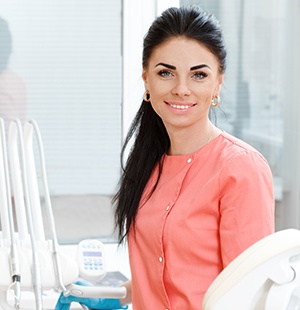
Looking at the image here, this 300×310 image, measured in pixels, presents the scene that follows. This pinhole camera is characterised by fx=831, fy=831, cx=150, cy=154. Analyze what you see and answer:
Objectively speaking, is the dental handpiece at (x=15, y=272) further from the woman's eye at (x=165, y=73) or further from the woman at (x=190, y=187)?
the woman's eye at (x=165, y=73)

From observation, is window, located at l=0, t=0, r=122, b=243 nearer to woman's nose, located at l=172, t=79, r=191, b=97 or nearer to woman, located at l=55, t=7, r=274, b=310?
woman, located at l=55, t=7, r=274, b=310

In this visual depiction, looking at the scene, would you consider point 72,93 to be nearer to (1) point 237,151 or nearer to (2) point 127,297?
(2) point 127,297

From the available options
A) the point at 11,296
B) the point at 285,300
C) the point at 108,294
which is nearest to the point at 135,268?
the point at 108,294

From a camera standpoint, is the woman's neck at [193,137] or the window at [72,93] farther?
the window at [72,93]

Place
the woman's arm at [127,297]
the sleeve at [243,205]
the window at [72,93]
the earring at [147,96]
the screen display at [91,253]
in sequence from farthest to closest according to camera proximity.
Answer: the window at [72,93] → the screen display at [91,253] → the woman's arm at [127,297] → the earring at [147,96] → the sleeve at [243,205]

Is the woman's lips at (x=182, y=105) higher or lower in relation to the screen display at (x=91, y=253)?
higher

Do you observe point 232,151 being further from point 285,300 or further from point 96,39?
point 96,39

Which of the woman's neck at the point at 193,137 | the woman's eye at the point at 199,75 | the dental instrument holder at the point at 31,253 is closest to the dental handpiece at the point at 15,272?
the dental instrument holder at the point at 31,253

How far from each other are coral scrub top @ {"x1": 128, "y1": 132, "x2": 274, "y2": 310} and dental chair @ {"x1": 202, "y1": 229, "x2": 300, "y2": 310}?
572 mm

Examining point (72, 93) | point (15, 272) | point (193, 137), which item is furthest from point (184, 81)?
point (72, 93)

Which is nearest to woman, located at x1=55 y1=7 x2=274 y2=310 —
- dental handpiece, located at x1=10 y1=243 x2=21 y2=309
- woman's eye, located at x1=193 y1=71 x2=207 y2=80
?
woman's eye, located at x1=193 y1=71 x2=207 y2=80

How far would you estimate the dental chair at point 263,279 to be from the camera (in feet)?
3.24

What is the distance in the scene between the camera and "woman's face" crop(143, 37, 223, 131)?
172 centimetres

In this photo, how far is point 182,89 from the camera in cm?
171
